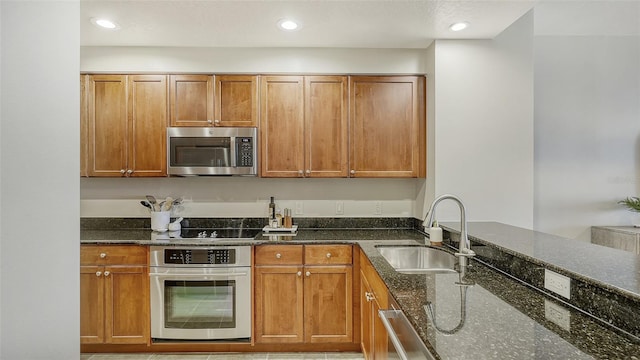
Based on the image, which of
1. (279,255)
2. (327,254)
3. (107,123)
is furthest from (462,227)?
(107,123)

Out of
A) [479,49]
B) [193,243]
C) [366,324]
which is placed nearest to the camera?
[366,324]

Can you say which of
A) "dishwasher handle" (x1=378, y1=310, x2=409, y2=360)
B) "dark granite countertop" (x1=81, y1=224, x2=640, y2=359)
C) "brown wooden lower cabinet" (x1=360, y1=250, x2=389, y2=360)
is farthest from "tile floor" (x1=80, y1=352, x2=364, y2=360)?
"dishwasher handle" (x1=378, y1=310, x2=409, y2=360)

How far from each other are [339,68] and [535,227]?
2494mm

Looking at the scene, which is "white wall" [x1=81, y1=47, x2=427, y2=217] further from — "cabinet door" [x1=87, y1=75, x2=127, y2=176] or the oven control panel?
the oven control panel

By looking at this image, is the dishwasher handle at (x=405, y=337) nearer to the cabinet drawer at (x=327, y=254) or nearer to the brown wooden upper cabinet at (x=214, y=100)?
the cabinet drawer at (x=327, y=254)

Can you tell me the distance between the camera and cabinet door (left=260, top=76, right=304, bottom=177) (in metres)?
2.99

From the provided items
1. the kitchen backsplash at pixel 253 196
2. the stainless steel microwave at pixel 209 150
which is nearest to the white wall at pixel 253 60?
the stainless steel microwave at pixel 209 150

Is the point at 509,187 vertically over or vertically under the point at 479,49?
under

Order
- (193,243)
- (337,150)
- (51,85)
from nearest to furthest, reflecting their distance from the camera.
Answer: (51,85) → (193,243) → (337,150)

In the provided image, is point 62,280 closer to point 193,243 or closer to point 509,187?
point 193,243

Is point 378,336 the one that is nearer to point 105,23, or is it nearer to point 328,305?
point 328,305

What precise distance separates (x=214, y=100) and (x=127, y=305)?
1.74 m

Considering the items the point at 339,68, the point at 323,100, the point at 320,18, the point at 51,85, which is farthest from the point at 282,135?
the point at 51,85

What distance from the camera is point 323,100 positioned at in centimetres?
301
